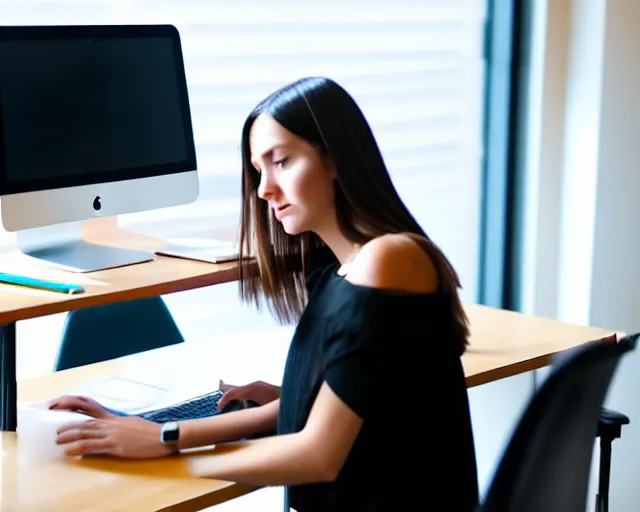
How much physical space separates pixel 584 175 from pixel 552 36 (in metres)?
0.43

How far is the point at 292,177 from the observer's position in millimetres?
1552

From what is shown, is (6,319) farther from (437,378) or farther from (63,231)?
(437,378)

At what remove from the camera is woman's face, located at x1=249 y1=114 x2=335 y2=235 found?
1.55 metres

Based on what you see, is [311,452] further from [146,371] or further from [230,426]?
[146,371]

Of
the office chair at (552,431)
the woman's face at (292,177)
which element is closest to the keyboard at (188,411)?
the woman's face at (292,177)

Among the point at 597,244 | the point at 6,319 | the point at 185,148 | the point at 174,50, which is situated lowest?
the point at 597,244

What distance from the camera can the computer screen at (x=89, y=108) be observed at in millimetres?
1833

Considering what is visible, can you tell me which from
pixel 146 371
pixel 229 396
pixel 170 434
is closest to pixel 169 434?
pixel 170 434

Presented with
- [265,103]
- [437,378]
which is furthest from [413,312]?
[265,103]

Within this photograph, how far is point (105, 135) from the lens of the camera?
6.44ft

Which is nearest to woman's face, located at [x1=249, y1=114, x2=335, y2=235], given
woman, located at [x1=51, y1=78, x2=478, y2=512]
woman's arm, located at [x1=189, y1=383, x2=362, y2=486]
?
woman, located at [x1=51, y1=78, x2=478, y2=512]

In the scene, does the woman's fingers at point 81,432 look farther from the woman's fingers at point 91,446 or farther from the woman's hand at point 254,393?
the woman's hand at point 254,393

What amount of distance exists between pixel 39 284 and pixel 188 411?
1.13 ft

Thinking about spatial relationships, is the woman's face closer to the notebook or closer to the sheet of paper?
the notebook
